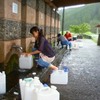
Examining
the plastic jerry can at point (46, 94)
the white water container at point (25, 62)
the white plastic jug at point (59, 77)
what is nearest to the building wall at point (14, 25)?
the white water container at point (25, 62)

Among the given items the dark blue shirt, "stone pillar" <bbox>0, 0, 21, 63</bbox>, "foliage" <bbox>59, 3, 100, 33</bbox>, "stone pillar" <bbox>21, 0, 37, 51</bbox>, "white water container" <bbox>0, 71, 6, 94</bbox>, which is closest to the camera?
"white water container" <bbox>0, 71, 6, 94</bbox>

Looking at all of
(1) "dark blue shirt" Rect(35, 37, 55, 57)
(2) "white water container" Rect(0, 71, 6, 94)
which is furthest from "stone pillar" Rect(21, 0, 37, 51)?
(2) "white water container" Rect(0, 71, 6, 94)

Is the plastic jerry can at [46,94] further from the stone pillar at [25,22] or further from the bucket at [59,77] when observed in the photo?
the stone pillar at [25,22]

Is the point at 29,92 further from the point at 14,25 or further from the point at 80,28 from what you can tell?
the point at 80,28

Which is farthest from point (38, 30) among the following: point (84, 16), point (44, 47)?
point (84, 16)

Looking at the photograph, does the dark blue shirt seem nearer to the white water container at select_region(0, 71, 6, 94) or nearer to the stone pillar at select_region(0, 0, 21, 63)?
the stone pillar at select_region(0, 0, 21, 63)

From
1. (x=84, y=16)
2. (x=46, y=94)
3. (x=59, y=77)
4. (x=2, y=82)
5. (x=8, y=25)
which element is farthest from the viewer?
(x=84, y=16)

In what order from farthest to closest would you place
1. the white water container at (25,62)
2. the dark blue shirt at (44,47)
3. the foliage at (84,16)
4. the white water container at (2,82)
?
the foliage at (84,16) < the white water container at (25,62) < the dark blue shirt at (44,47) < the white water container at (2,82)

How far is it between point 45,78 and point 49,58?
1.87ft

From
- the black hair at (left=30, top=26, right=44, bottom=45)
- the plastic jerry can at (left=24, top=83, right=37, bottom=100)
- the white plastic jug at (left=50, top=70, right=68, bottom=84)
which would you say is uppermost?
the black hair at (left=30, top=26, right=44, bottom=45)

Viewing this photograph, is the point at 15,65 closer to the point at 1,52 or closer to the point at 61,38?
the point at 1,52

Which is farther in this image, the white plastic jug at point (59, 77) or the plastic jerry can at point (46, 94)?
the white plastic jug at point (59, 77)

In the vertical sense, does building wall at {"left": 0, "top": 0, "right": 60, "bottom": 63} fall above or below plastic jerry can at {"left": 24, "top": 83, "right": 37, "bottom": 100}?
above

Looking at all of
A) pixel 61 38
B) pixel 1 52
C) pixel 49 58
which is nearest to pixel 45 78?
pixel 49 58
